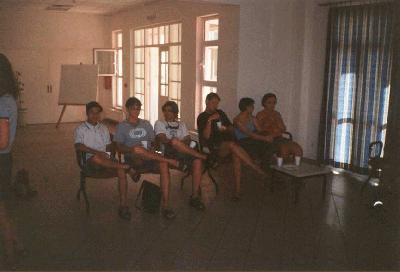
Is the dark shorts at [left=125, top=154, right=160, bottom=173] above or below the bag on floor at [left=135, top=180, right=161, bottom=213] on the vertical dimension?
above

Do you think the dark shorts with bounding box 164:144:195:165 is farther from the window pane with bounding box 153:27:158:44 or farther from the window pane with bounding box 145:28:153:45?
the window pane with bounding box 145:28:153:45

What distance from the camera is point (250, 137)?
5102 mm

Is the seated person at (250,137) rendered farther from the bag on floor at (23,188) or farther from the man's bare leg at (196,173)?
A: the bag on floor at (23,188)

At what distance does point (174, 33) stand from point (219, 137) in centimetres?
366

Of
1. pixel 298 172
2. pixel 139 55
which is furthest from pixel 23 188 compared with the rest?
pixel 139 55

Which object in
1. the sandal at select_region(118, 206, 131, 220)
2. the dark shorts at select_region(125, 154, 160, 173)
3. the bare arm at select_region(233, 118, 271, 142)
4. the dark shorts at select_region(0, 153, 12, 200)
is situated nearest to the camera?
the dark shorts at select_region(0, 153, 12, 200)

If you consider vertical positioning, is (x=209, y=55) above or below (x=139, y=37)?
below

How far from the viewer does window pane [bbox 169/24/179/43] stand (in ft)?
25.9

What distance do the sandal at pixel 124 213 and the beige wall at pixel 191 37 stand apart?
2.81 meters

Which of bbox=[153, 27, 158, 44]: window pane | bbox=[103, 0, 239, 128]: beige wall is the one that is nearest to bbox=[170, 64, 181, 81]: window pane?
bbox=[103, 0, 239, 128]: beige wall

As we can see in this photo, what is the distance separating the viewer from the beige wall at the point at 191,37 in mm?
6137

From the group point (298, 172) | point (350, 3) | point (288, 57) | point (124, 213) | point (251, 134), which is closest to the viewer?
point (124, 213)

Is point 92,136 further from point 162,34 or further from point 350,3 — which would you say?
point 162,34

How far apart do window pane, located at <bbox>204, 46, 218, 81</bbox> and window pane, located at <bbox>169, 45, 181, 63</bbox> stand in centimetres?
98
